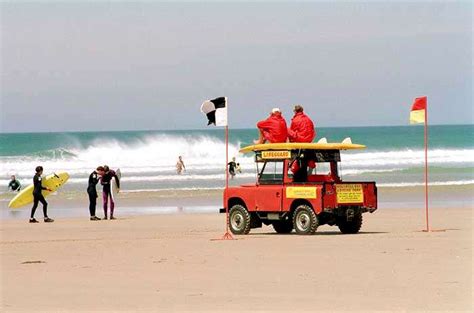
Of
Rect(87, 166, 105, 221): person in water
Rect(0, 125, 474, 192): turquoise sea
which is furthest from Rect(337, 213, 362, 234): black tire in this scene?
Rect(0, 125, 474, 192): turquoise sea

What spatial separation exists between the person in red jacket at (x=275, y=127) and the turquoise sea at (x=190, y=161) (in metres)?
25.0

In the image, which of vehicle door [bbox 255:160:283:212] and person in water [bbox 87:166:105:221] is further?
person in water [bbox 87:166:105:221]

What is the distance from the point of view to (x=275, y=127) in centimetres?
2069

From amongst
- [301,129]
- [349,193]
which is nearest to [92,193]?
[301,129]

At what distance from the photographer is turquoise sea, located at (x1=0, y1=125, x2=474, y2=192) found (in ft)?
172

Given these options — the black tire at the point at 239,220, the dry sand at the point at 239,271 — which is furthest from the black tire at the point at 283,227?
the black tire at the point at 239,220

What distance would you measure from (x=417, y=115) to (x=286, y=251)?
16.9ft

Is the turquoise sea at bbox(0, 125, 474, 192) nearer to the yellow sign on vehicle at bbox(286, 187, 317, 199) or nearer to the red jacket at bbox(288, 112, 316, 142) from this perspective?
the red jacket at bbox(288, 112, 316, 142)

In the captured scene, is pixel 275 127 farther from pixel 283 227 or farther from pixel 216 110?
pixel 283 227

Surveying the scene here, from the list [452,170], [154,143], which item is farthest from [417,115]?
[154,143]

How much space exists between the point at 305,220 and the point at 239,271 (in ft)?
19.6

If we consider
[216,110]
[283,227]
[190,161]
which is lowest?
[283,227]

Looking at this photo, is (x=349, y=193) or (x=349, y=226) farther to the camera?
(x=349, y=226)

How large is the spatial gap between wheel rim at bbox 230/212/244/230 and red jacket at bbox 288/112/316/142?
1.80 m
